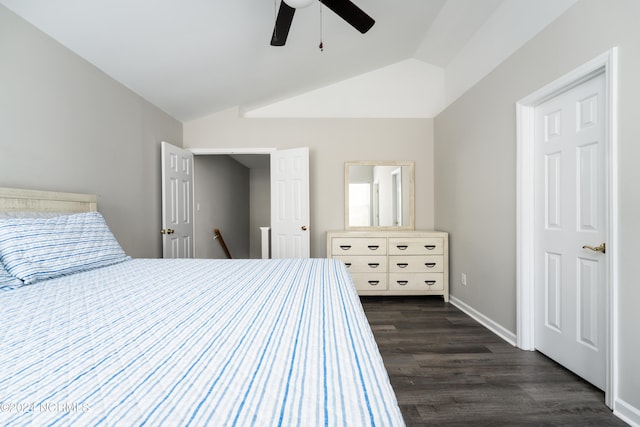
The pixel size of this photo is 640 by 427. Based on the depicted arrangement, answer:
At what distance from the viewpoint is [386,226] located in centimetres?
387

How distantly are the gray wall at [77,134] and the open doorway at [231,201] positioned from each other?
1221 millimetres

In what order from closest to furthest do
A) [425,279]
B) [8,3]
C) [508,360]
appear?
1. [8,3]
2. [508,360]
3. [425,279]

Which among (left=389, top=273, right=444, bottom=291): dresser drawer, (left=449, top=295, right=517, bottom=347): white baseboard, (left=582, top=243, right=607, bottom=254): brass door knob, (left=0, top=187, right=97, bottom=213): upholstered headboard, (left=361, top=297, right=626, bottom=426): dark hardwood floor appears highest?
(left=0, top=187, right=97, bottom=213): upholstered headboard

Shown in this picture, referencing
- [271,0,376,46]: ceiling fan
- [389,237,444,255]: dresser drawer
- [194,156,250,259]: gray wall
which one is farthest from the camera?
[194,156,250,259]: gray wall

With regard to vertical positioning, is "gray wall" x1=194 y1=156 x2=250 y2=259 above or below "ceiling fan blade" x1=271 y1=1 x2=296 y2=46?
below

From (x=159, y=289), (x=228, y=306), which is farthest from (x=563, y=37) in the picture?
(x=159, y=289)

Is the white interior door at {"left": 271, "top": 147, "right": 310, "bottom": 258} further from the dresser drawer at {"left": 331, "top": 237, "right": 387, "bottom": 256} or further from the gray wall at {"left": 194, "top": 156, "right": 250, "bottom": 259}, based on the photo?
the gray wall at {"left": 194, "top": 156, "right": 250, "bottom": 259}

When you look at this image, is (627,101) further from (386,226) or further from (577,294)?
(386,226)

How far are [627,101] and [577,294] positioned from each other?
1138 millimetres

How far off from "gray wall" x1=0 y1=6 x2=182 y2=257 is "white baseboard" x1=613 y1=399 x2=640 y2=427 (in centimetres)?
362

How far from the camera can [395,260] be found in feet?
11.4

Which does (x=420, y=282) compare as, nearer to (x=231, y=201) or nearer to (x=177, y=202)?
(x=177, y=202)

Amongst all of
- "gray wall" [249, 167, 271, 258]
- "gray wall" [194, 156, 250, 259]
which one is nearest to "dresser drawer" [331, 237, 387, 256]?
"gray wall" [194, 156, 250, 259]

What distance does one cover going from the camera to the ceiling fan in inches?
68.1
